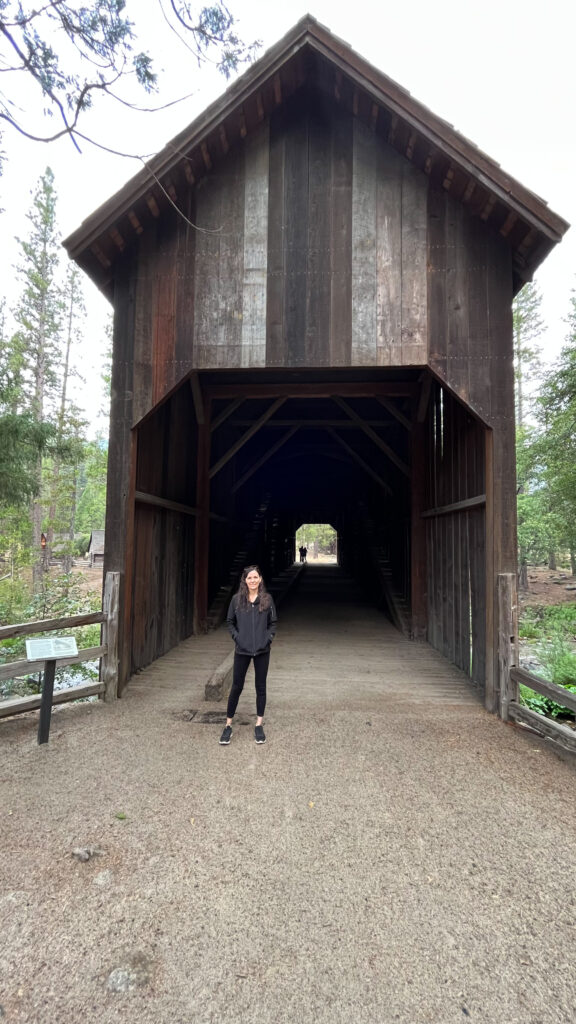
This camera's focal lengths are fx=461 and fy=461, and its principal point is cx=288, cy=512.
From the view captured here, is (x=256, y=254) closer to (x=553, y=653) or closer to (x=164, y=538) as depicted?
(x=164, y=538)

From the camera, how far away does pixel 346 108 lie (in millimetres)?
4773

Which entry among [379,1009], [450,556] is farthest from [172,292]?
[379,1009]

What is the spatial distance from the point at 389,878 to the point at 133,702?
320 cm

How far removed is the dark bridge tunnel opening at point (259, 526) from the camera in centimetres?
557

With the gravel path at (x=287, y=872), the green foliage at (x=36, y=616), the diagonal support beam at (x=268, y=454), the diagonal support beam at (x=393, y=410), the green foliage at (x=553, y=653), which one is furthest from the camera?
the diagonal support beam at (x=268, y=454)

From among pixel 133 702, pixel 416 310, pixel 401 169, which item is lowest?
pixel 133 702

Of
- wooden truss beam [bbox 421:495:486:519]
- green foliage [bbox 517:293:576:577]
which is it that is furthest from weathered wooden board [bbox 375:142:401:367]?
green foliage [bbox 517:293:576:577]

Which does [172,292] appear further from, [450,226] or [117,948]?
[117,948]

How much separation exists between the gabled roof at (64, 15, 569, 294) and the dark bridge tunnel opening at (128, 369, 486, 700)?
6.25ft

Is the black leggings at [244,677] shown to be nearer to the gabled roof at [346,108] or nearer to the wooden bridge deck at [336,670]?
the wooden bridge deck at [336,670]

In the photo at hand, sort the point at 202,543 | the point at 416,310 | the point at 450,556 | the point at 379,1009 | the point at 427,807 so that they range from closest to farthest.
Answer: the point at 379,1009, the point at 427,807, the point at 416,310, the point at 450,556, the point at 202,543

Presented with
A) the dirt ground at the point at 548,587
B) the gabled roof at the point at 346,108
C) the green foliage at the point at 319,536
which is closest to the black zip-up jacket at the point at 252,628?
the gabled roof at the point at 346,108

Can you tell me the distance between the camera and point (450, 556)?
622cm

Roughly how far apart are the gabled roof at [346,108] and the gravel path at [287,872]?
4599mm
